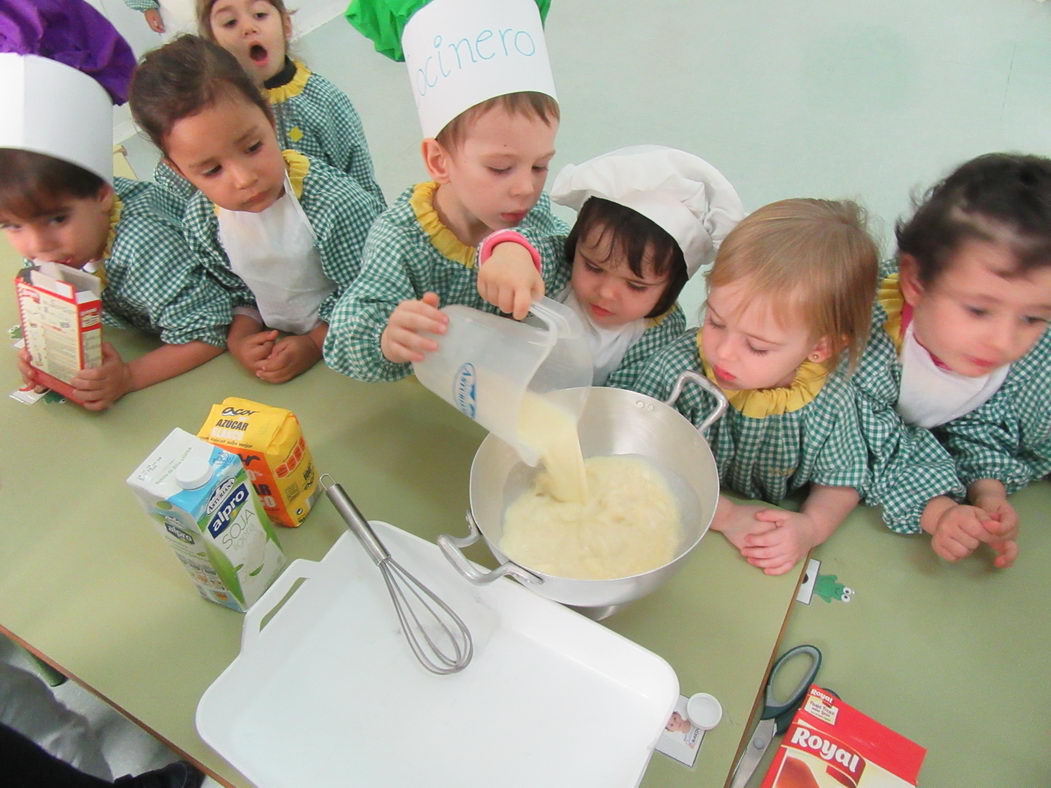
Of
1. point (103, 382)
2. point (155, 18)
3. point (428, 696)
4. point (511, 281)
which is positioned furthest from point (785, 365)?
point (155, 18)

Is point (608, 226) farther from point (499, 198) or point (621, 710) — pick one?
point (621, 710)

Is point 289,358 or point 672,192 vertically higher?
point 672,192

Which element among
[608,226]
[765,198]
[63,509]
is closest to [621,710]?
[608,226]

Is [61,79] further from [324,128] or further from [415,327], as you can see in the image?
[415,327]

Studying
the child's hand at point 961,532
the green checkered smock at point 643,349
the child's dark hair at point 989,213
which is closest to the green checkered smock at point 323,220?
the green checkered smock at point 643,349

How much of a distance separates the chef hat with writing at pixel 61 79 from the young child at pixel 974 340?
1.17 metres

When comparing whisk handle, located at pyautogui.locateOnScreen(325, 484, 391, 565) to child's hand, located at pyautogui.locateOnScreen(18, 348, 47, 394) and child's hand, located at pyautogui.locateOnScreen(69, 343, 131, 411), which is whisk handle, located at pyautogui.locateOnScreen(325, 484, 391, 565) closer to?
child's hand, located at pyautogui.locateOnScreen(69, 343, 131, 411)

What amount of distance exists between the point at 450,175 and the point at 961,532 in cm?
76

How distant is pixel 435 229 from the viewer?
926 mm

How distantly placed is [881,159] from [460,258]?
2.13 meters

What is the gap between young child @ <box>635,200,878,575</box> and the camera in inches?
30.9

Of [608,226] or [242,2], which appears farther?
[242,2]

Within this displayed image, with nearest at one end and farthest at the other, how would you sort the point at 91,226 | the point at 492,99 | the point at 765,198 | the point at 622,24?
the point at 492,99 → the point at 91,226 → the point at 765,198 → the point at 622,24

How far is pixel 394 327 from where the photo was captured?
75cm
